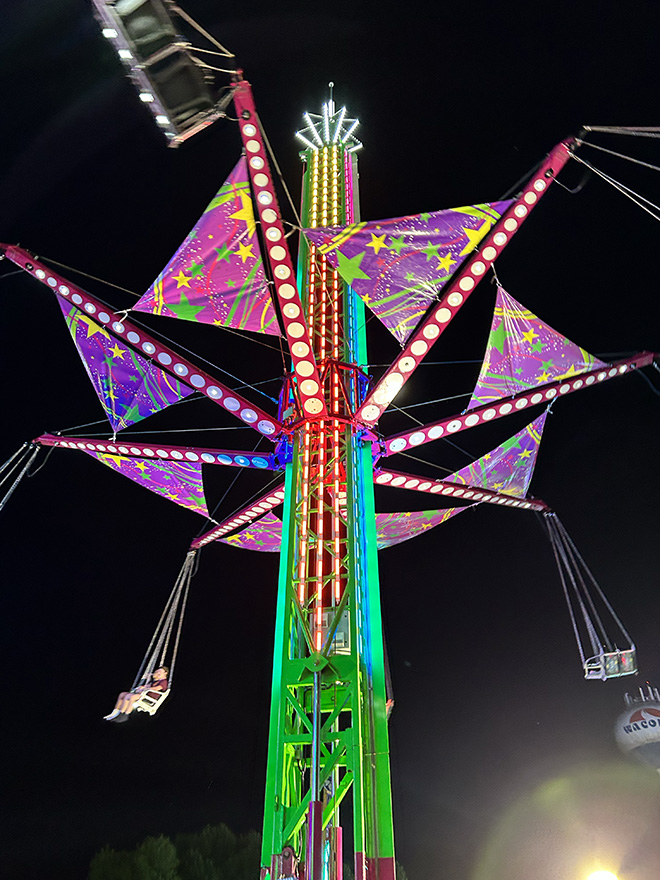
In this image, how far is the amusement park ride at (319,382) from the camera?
22.3 feet

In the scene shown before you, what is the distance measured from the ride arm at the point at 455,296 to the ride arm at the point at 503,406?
1.94 ft

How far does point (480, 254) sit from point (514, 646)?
10.3 metres

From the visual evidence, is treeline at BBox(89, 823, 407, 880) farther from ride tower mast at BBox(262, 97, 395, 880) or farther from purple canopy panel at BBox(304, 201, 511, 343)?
purple canopy panel at BBox(304, 201, 511, 343)

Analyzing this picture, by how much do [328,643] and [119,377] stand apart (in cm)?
521

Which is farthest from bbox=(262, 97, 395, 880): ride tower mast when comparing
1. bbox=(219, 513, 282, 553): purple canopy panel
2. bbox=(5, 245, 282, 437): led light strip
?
bbox=(219, 513, 282, 553): purple canopy panel

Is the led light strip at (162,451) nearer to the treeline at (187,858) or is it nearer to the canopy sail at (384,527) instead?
the canopy sail at (384,527)

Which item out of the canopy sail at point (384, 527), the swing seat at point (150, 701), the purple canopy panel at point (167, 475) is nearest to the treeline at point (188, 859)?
the swing seat at point (150, 701)

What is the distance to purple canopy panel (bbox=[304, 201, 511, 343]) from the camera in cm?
828

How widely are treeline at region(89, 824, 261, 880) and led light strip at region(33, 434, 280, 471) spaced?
999 centimetres

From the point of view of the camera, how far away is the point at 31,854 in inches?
538

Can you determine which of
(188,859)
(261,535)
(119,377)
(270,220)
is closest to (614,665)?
(261,535)

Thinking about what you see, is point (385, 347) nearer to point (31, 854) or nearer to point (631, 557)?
point (631, 557)

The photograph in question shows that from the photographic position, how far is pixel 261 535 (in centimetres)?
1308

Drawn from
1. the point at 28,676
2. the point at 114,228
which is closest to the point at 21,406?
the point at 114,228
